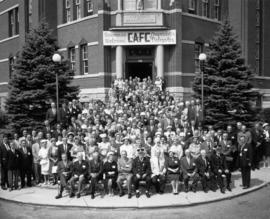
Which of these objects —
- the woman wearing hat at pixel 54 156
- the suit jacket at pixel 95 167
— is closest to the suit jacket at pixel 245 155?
the suit jacket at pixel 95 167

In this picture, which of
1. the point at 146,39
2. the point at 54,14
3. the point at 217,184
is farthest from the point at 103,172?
the point at 54,14

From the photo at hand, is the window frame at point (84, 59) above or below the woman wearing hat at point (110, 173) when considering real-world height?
above

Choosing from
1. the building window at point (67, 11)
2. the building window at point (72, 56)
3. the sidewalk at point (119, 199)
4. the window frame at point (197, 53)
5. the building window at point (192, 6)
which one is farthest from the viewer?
the building window at point (67, 11)

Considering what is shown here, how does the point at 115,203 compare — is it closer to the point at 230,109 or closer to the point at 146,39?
the point at 230,109

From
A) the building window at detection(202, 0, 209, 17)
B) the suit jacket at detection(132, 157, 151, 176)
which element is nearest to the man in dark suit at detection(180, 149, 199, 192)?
the suit jacket at detection(132, 157, 151, 176)

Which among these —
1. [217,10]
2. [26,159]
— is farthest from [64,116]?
[217,10]

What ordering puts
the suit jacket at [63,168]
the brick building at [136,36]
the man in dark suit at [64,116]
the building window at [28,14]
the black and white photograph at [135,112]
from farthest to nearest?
the building window at [28,14] < the brick building at [136,36] < the man in dark suit at [64,116] < the suit jacket at [63,168] < the black and white photograph at [135,112]

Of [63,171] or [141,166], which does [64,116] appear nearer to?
[63,171]

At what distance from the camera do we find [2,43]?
1505 inches

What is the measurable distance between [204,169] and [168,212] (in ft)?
8.66

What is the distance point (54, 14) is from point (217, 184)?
2319 cm

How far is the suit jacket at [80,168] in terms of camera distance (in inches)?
464

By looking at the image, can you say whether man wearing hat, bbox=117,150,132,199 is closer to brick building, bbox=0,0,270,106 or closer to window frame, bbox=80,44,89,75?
brick building, bbox=0,0,270,106

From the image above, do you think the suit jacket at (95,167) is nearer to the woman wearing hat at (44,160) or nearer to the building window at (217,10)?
the woman wearing hat at (44,160)
